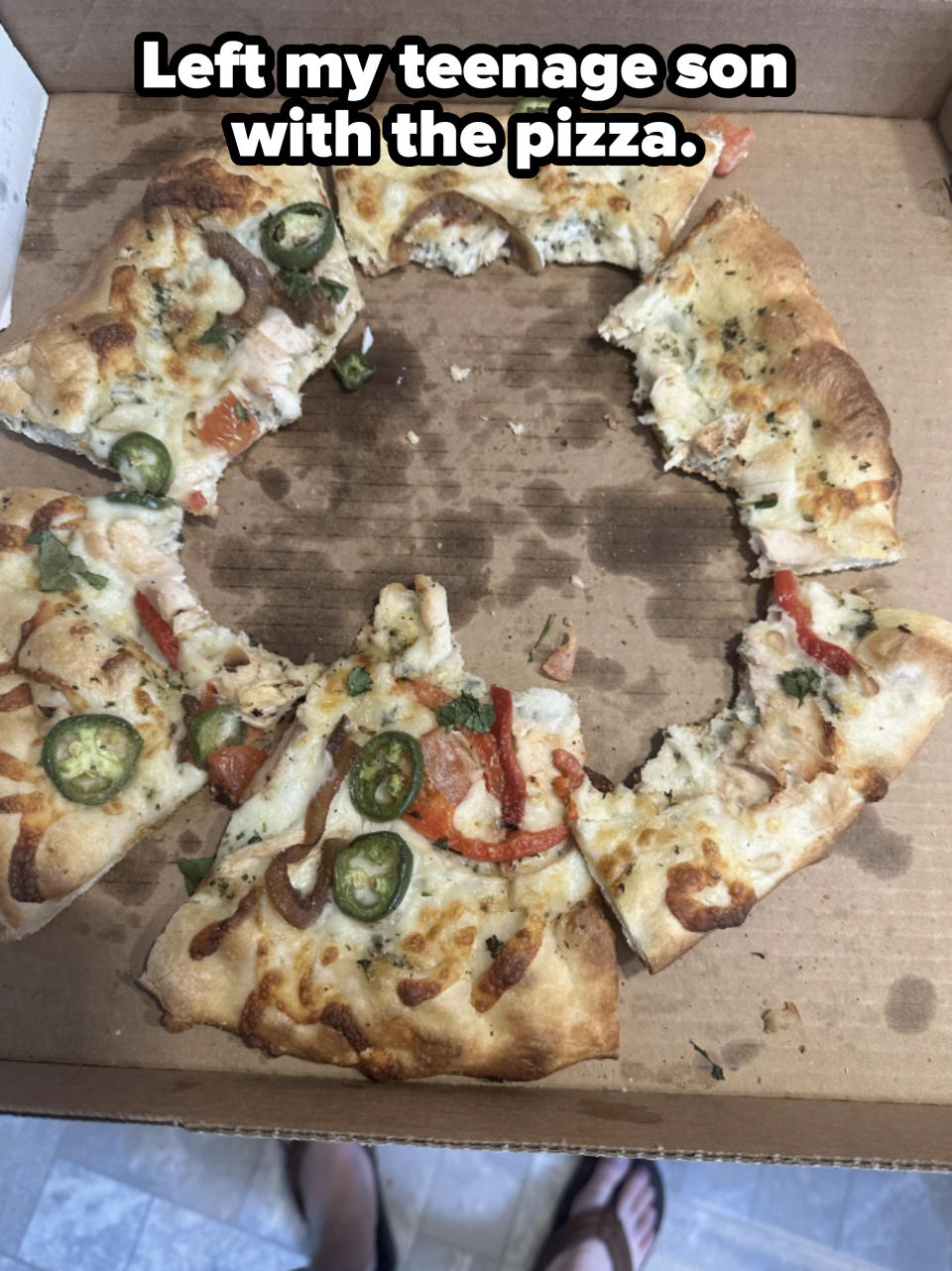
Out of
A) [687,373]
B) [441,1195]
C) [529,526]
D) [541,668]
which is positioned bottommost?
[441,1195]

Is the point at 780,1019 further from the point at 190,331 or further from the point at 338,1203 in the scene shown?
the point at 190,331

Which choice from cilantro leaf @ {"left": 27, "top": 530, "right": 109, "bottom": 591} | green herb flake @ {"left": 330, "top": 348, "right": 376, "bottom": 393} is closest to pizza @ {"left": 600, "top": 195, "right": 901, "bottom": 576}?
green herb flake @ {"left": 330, "top": 348, "right": 376, "bottom": 393}

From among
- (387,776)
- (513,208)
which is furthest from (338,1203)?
(513,208)

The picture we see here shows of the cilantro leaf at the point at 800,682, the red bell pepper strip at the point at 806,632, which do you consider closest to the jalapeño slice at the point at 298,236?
the red bell pepper strip at the point at 806,632

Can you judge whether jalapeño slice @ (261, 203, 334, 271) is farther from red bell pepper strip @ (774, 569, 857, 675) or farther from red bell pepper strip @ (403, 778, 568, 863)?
red bell pepper strip @ (774, 569, 857, 675)

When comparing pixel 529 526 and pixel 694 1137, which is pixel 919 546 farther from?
pixel 694 1137

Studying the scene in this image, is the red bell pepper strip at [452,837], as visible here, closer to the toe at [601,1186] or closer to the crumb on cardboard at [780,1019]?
the crumb on cardboard at [780,1019]

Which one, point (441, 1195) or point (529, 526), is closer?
point (529, 526)

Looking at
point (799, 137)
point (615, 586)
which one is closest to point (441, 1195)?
point (615, 586)
